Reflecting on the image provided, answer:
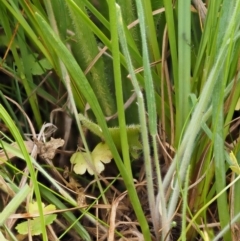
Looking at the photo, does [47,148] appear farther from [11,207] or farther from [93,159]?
[11,207]

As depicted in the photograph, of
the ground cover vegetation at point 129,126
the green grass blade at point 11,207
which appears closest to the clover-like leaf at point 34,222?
the ground cover vegetation at point 129,126

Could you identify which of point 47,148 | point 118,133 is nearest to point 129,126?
point 118,133

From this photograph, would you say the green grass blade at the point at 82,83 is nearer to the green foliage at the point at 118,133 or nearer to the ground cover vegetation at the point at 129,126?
the ground cover vegetation at the point at 129,126

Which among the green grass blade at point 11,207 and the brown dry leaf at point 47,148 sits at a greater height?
the green grass blade at point 11,207

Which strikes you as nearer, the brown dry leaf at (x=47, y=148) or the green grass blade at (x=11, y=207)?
the green grass blade at (x=11, y=207)

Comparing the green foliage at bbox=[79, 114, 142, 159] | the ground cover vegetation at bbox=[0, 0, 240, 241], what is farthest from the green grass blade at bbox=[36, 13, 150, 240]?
the green foliage at bbox=[79, 114, 142, 159]

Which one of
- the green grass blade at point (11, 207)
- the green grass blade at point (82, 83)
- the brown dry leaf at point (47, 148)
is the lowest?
the brown dry leaf at point (47, 148)

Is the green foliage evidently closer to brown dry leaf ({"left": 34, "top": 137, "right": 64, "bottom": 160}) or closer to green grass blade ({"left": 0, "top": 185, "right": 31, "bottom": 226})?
brown dry leaf ({"left": 34, "top": 137, "right": 64, "bottom": 160})
